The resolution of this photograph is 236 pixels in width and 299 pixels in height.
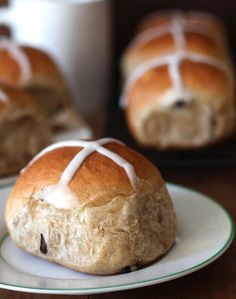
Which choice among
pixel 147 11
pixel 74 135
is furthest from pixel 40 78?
pixel 147 11

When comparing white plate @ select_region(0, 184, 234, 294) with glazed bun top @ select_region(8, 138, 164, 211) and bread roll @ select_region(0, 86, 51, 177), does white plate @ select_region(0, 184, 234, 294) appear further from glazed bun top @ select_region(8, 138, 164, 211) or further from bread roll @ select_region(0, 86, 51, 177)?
bread roll @ select_region(0, 86, 51, 177)

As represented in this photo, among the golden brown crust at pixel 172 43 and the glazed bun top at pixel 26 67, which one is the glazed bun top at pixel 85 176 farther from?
the golden brown crust at pixel 172 43

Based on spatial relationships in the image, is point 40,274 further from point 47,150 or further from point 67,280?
point 47,150

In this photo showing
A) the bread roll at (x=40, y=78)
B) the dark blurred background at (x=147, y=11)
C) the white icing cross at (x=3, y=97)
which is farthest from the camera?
the dark blurred background at (x=147, y=11)

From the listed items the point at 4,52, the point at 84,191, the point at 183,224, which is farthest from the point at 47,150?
the point at 4,52

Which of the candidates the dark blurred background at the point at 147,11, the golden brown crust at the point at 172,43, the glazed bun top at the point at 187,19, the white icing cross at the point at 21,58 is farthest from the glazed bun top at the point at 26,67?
the dark blurred background at the point at 147,11

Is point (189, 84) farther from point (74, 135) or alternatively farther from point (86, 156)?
point (86, 156)

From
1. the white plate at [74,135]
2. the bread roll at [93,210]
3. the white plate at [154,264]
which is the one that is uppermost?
the bread roll at [93,210]
